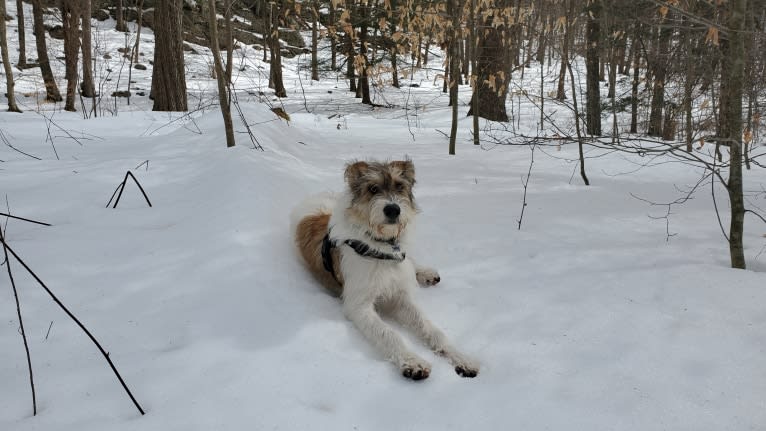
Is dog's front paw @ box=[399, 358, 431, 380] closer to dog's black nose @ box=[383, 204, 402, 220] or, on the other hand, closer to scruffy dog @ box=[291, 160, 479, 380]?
scruffy dog @ box=[291, 160, 479, 380]

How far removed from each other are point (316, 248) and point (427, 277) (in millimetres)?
1077

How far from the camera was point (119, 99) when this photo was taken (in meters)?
21.1

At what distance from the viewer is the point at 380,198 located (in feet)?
11.4

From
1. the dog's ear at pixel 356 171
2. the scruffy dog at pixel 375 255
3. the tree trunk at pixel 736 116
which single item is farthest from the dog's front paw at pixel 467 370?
the tree trunk at pixel 736 116

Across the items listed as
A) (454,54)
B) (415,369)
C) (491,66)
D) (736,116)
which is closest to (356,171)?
(415,369)

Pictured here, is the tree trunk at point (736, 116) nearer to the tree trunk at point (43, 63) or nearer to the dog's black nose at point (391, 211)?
the dog's black nose at point (391, 211)

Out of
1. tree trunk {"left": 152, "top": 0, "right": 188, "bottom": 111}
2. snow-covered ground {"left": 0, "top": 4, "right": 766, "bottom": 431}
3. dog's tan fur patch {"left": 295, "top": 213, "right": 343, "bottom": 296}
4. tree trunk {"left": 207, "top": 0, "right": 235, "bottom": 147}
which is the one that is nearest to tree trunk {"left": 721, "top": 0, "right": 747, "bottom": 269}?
snow-covered ground {"left": 0, "top": 4, "right": 766, "bottom": 431}

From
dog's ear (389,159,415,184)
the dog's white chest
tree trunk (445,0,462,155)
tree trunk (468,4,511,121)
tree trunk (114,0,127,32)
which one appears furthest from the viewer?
tree trunk (114,0,127,32)

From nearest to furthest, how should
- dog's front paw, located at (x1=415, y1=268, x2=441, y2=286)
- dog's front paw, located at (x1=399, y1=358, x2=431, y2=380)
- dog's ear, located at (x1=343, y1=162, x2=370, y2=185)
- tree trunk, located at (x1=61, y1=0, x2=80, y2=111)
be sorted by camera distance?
dog's front paw, located at (x1=399, y1=358, x2=431, y2=380)
dog's ear, located at (x1=343, y1=162, x2=370, y2=185)
dog's front paw, located at (x1=415, y1=268, x2=441, y2=286)
tree trunk, located at (x1=61, y1=0, x2=80, y2=111)

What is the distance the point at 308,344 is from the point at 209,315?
72 centimetres

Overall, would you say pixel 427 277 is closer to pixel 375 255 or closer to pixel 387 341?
pixel 375 255

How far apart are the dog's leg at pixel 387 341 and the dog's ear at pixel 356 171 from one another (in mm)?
1041

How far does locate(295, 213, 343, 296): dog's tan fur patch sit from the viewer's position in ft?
12.8

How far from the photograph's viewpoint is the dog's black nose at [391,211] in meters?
3.38
